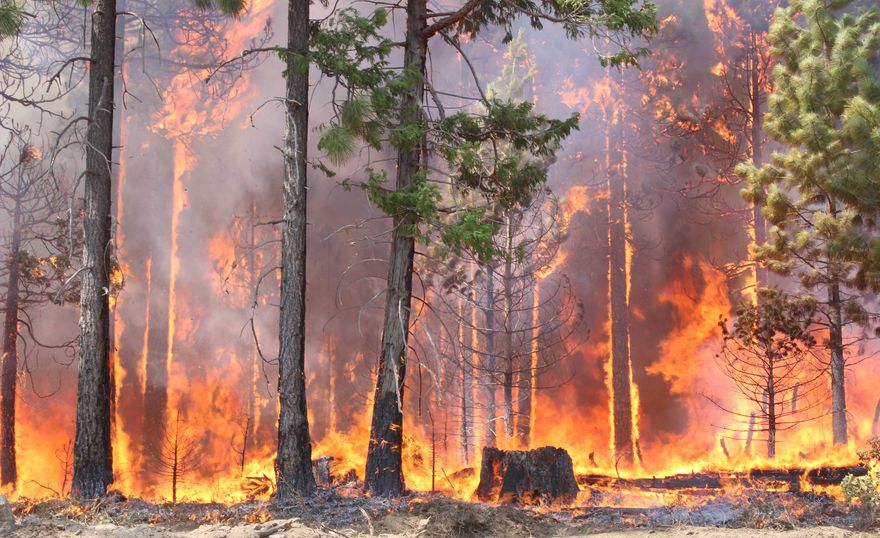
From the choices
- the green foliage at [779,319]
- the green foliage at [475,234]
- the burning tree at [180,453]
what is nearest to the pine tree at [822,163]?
the green foliage at [779,319]

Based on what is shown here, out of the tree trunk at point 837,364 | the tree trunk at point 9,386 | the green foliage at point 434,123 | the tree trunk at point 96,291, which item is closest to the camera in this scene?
the green foliage at point 434,123

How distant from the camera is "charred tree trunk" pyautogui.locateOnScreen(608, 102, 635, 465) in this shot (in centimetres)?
2507

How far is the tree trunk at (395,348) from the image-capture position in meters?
13.5

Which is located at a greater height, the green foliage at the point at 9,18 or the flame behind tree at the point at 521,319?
the green foliage at the point at 9,18

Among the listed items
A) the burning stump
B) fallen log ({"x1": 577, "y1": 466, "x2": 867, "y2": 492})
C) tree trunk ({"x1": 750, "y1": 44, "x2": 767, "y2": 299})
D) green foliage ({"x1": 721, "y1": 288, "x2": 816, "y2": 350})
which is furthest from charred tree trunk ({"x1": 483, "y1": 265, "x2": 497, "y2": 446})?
tree trunk ({"x1": 750, "y1": 44, "x2": 767, "y2": 299})

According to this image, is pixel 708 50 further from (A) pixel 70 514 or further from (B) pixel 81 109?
(A) pixel 70 514

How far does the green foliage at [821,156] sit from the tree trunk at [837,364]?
34 cm

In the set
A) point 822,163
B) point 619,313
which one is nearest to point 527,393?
point 619,313

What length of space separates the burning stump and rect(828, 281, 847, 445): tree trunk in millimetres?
7851

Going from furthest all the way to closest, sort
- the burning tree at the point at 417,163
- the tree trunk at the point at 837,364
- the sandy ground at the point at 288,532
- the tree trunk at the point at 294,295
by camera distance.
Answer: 1. the tree trunk at the point at 837,364
2. the tree trunk at the point at 294,295
3. the burning tree at the point at 417,163
4. the sandy ground at the point at 288,532

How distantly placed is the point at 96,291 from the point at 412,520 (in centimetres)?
665

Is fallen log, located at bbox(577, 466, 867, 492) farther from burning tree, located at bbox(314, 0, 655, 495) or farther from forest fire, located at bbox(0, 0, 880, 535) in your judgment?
burning tree, located at bbox(314, 0, 655, 495)

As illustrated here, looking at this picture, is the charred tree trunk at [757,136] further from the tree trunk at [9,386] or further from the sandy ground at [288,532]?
the tree trunk at [9,386]

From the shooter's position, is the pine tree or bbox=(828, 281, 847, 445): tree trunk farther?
bbox=(828, 281, 847, 445): tree trunk
